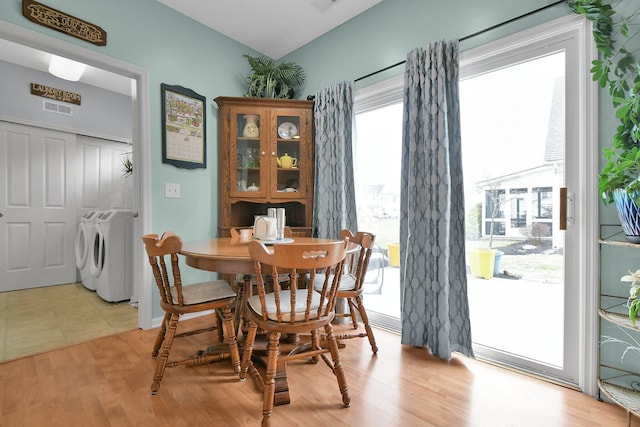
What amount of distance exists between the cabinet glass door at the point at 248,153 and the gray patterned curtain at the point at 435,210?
1.39 metres

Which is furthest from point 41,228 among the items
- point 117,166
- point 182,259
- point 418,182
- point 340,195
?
point 418,182

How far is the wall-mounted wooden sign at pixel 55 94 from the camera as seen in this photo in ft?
12.2

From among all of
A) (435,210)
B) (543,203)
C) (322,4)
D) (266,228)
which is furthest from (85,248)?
(543,203)

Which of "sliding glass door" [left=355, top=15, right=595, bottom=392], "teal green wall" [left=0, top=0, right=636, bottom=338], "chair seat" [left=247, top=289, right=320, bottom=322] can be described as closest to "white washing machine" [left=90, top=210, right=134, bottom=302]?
"teal green wall" [left=0, top=0, right=636, bottom=338]

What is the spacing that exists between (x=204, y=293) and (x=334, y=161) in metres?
1.56

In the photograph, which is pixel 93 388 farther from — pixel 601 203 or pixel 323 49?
pixel 323 49

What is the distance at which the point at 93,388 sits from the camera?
1.59 m

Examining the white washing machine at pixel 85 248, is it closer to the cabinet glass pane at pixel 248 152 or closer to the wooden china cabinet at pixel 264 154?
the wooden china cabinet at pixel 264 154

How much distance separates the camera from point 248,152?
2854 mm

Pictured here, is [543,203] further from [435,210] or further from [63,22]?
[63,22]

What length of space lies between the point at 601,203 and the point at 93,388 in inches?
113

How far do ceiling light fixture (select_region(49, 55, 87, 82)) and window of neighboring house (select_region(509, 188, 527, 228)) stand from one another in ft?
14.6

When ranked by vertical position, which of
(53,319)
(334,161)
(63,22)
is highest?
(63,22)

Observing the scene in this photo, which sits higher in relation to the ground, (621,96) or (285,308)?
(621,96)
